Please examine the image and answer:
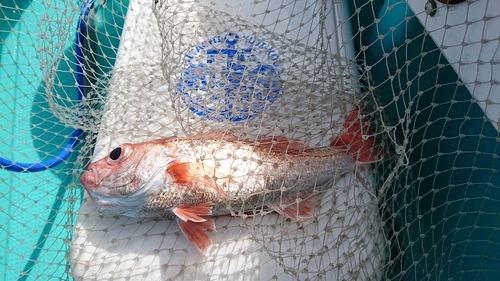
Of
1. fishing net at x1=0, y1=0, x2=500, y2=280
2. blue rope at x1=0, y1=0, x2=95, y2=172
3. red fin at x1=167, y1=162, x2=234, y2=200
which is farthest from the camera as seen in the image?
blue rope at x1=0, y1=0, x2=95, y2=172

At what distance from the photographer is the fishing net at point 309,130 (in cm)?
147

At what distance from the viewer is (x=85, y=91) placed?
2355 millimetres

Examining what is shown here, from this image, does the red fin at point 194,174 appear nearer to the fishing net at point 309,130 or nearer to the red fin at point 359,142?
the fishing net at point 309,130

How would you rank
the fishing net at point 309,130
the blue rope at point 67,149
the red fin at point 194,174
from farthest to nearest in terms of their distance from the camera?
the blue rope at point 67,149 → the red fin at point 194,174 → the fishing net at point 309,130

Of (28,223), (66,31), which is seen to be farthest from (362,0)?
(28,223)

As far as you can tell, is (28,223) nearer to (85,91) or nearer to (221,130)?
(85,91)

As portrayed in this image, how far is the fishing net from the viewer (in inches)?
57.8

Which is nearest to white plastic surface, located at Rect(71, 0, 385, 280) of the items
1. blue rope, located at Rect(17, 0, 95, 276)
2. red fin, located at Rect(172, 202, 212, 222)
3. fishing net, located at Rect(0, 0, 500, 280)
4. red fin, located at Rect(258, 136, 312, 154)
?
fishing net, located at Rect(0, 0, 500, 280)

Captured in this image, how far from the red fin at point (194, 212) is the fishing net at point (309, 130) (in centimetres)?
13

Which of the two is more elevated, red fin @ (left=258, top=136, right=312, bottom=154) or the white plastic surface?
red fin @ (left=258, top=136, right=312, bottom=154)

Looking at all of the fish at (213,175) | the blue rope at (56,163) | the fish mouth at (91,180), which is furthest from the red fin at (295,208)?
the blue rope at (56,163)

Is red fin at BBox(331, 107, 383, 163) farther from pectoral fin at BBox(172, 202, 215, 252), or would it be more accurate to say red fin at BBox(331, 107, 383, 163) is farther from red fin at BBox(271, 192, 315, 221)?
pectoral fin at BBox(172, 202, 215, 252)

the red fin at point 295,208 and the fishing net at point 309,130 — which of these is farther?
the red fin at point 295,208

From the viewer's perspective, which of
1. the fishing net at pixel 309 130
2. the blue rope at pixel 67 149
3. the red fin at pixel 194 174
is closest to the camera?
the fishing net at pixel 309 130
